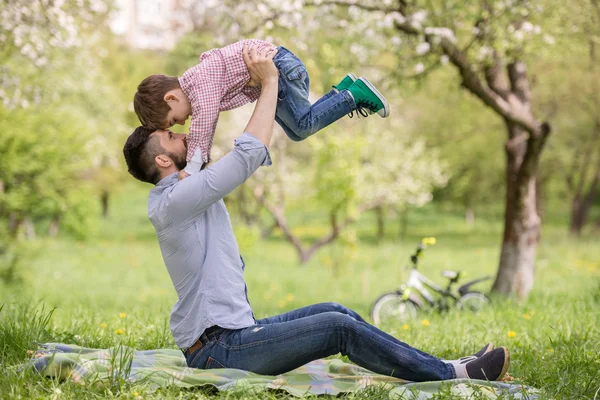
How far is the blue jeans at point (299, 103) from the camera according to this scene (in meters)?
3.48

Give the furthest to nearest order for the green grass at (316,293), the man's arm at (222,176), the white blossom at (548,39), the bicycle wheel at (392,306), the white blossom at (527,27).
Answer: the bicycle wheel at (392,306), the white blossom at (548,39), the white blossom at (527,27), the green grass at (316,293), the man's arm at (222,176)

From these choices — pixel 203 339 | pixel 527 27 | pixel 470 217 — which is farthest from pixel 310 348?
pixel 470 217

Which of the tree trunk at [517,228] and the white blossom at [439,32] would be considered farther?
the tree trunk at [517,228]

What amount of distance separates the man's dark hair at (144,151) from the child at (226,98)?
0.25ft

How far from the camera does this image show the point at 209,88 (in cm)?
325

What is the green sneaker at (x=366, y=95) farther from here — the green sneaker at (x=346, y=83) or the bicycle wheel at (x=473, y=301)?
the bicycle wheel at (x=473, y=301)

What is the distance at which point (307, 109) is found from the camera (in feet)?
11.6

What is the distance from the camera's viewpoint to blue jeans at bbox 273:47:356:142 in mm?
3477

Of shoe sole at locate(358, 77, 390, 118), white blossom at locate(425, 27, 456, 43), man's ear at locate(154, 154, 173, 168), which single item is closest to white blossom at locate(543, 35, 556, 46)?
white blossom at locate(425, 27, 456, 43)

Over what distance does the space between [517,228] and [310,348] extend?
6263 millimetres

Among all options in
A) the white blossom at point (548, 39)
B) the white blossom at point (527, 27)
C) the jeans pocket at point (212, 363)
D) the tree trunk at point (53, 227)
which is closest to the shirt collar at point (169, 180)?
the jeans pocket at point (212, 363)

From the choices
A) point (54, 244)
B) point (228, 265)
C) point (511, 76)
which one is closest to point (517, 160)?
point (511, 76)

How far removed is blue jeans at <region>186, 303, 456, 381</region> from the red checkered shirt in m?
0.89

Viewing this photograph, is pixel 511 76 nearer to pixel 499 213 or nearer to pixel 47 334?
pixel 47 334
